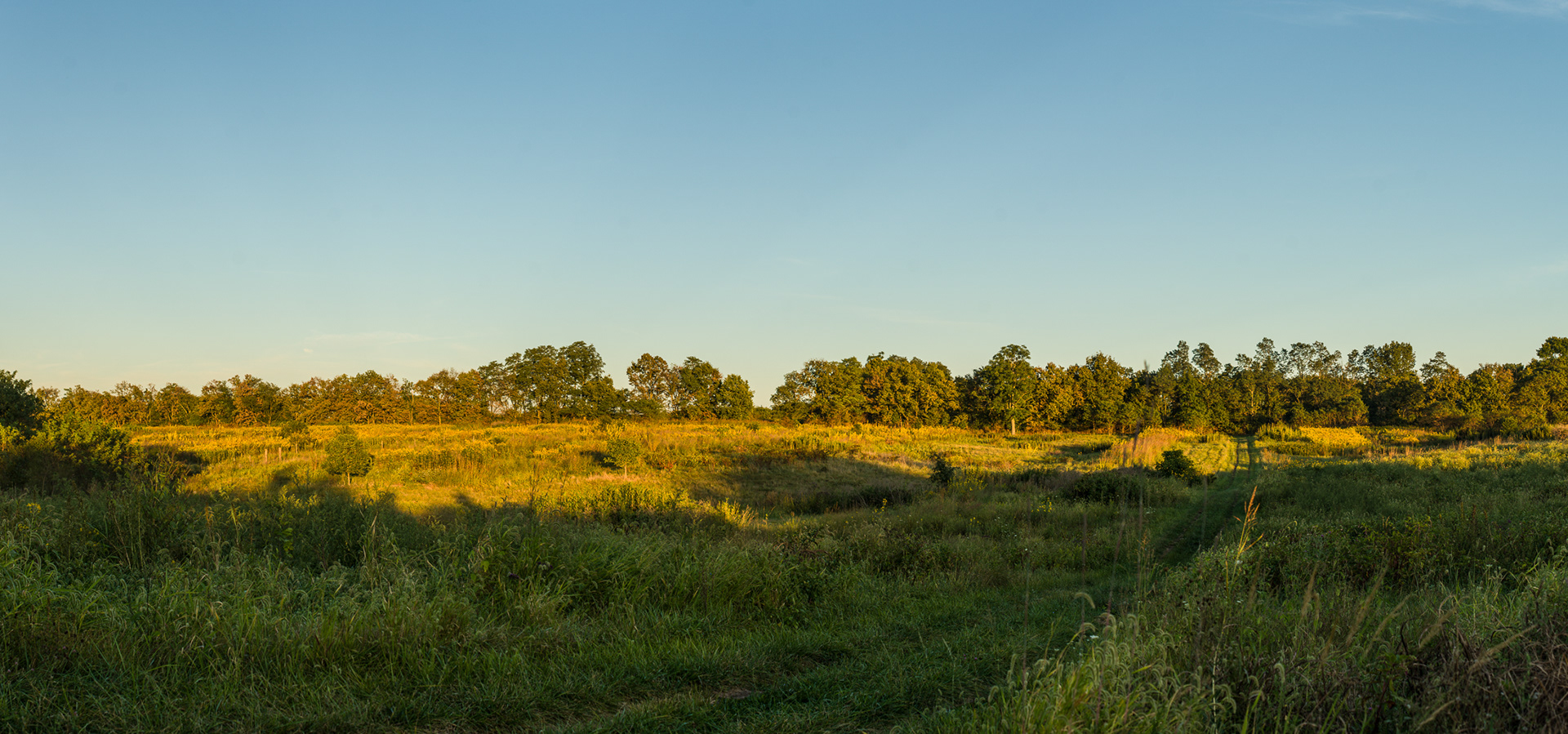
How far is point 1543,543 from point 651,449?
2885 cm

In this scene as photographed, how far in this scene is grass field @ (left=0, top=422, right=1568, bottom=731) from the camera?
348cm

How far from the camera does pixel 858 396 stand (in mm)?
77062

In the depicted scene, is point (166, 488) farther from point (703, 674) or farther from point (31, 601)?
point (703, 674)

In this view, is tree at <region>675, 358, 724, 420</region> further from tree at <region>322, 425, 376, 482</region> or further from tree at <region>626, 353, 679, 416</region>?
tree at <region>322, 425, 376, 482</region>

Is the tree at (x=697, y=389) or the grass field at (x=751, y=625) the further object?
the tree at (x=697, y=389)

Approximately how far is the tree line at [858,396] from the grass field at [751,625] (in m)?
62.1

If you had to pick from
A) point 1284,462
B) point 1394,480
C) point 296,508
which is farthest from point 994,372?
point 296,508

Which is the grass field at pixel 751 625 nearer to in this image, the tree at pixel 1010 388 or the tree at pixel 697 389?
the tree at pixel 1010 388

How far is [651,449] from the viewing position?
33094 millimetres

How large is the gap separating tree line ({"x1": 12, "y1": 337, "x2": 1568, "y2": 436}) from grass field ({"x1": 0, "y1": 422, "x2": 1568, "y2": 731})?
6208 cm

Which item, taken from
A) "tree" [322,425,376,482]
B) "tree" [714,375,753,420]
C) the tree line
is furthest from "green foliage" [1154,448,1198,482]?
"tree" [714,375,753,420]

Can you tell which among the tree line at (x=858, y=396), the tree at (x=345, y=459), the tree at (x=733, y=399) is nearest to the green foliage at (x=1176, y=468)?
the tree at (x=345, y=459)

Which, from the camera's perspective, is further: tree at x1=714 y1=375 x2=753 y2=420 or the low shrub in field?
tree at x1=714 y1=375 x2=753 y2=420

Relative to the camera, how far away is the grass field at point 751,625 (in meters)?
3.48
